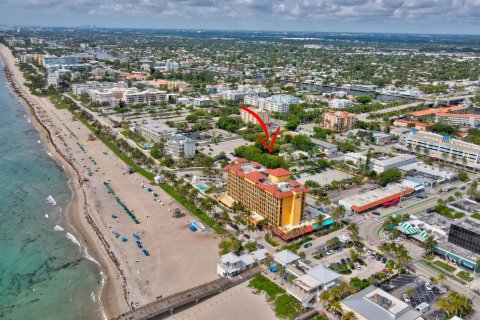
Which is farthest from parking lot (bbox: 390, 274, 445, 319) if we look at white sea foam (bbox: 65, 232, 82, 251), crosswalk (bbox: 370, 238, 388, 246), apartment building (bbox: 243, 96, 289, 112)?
apartment building (bbox: 243, 96, 289, 112)

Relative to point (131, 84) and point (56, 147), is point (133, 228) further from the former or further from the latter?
point (131, 84)

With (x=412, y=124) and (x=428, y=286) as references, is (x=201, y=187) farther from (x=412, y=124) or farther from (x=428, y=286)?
(x=412, y=124)

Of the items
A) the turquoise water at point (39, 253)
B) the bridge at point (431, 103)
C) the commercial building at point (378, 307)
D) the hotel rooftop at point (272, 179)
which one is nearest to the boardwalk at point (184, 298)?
the turquoise water at point (39, 253)

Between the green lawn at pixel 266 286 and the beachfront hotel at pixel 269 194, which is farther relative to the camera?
the beachfront hotel at pixel 269 194

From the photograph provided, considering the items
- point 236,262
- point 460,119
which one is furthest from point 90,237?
point 460,119

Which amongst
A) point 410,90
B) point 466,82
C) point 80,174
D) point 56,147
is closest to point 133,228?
point 80,174

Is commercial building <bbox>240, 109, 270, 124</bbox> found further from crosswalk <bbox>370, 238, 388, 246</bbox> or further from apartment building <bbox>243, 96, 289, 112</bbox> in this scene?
crosswalk <bbox>370, 238, 388, 246</bbox>

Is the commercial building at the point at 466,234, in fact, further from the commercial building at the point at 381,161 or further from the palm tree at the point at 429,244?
the commercial building at the point at 381,161
